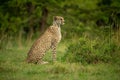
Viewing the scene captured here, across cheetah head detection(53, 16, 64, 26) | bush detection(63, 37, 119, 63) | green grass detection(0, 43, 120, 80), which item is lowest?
green grass detection(0, 43, 120, 80)

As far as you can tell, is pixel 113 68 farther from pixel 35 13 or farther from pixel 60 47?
pixel 35 13

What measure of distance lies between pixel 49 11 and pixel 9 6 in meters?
2.62

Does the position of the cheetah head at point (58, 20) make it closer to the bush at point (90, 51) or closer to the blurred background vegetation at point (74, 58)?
the blurred background vegetation at point (74, 58)

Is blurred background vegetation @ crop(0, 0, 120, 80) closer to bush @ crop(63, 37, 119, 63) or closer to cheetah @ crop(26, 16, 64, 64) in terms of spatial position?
bush @ crop(63, 37, 119, 63)

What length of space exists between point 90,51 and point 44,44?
1.51 metres

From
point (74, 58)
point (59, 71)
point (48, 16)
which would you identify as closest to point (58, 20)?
point (74, 58)

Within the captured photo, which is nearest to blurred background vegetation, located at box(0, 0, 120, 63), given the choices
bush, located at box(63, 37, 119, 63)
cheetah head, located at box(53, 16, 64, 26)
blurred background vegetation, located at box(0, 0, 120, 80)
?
blurred background vegetation, located at box(0, 0, 120, 80)

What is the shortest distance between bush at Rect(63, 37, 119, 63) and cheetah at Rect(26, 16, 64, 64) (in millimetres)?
599

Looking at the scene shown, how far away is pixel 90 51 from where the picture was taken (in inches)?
534

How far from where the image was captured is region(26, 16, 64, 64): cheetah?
1321 centimetres

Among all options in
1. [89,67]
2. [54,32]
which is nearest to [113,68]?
[89,67]

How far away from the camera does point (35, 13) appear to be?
25.3 metres

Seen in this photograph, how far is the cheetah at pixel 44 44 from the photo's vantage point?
13.2 metres

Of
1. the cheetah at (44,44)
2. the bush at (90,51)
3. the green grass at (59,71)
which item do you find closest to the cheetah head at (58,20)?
the cheetah at (44,44)
